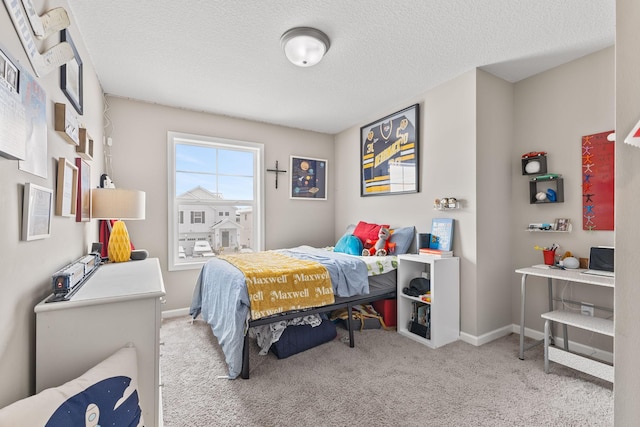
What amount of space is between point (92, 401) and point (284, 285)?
147cm

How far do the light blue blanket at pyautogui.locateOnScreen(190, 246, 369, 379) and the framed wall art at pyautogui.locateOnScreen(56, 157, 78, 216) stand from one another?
1121 mm

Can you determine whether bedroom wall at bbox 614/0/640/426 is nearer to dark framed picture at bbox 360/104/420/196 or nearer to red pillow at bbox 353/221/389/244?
dark framed picture at bbox 360/104/420/196

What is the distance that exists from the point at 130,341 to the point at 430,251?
2.53 meters

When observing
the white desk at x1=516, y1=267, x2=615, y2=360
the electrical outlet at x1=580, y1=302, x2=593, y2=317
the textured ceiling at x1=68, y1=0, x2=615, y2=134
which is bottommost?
the electrical outlet at x1=580, y1=302, x2=593, y2=317

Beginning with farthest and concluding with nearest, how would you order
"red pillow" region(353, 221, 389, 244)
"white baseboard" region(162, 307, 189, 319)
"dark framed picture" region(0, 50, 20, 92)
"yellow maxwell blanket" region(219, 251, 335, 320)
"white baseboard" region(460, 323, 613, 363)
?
"red pillow" region(353, 221, 389, 244) → "white baseboard" region(162, 307, 189, 319) → "white baseboard" region(460, 323, 613, 363) → "yellow maxwell blanket" region(219, 251, 335, 320) → "dark framed picture" region(0, 50, 20, 92)

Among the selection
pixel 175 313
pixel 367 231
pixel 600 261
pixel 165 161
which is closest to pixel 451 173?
pixel 367 231

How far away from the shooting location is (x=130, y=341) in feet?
3.99

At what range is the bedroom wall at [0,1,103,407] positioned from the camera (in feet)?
3.04

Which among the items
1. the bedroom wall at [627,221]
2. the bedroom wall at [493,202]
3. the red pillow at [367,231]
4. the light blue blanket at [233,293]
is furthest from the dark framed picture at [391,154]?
the bedroom wall at [627,221]

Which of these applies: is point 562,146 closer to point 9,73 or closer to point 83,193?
point 9,73

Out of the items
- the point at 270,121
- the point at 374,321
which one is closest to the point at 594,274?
the point at 374,321

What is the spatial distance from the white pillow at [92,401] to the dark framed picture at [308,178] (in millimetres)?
3347

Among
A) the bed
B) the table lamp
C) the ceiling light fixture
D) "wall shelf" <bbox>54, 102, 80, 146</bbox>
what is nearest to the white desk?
the bed

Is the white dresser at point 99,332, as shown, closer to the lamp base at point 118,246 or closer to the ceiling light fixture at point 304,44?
the lamp base at point 118,246
